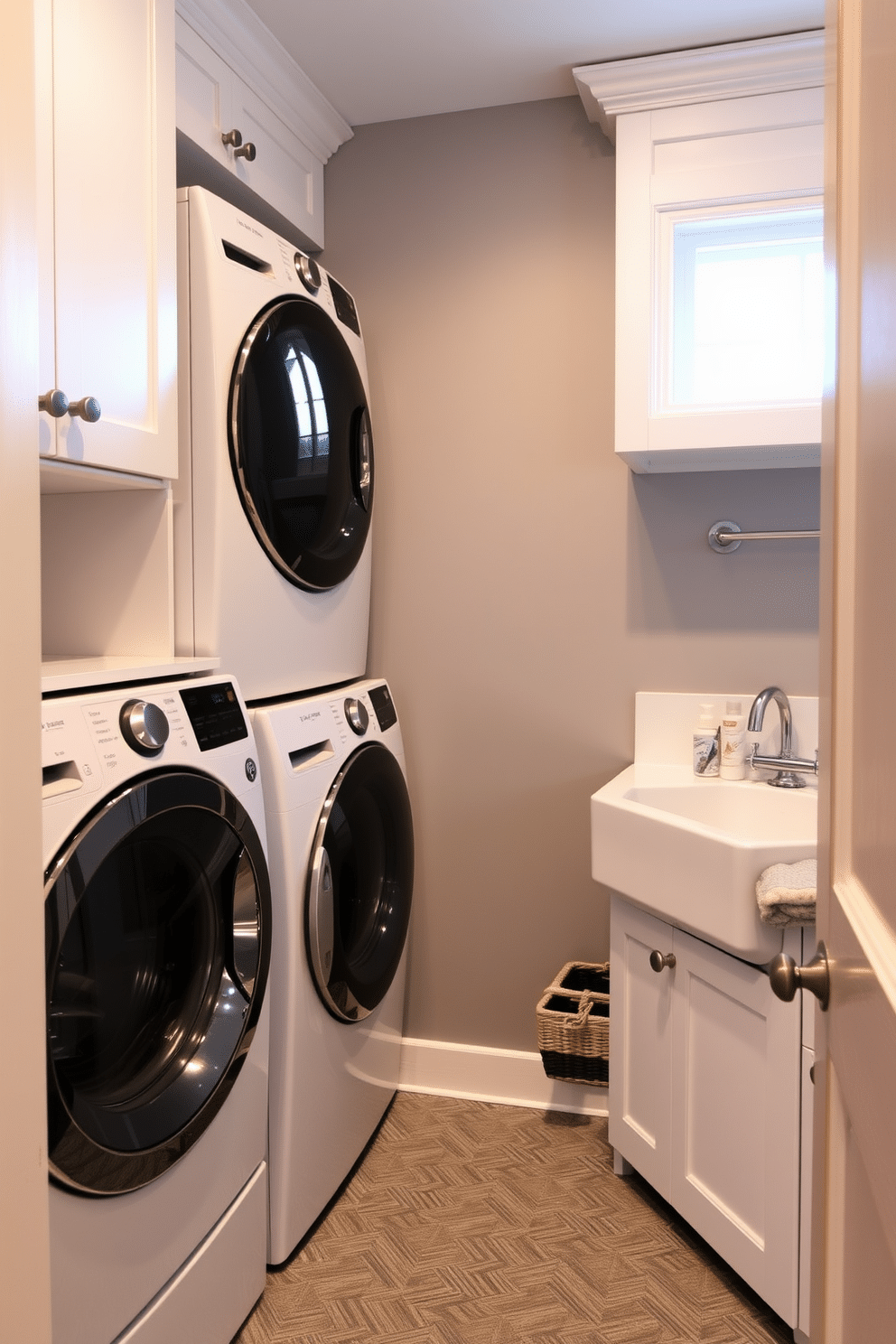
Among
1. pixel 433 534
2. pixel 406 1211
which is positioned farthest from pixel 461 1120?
pixel 433 534

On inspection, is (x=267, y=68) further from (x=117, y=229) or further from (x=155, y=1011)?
(x=155, y=1011)

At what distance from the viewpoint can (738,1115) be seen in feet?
5.80

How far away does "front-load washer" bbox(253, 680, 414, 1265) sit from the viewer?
183 cm

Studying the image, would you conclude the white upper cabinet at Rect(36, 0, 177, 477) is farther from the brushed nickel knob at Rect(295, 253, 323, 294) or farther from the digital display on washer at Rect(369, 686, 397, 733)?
the digital display on washer at Rect(369, 686, 397, 733)

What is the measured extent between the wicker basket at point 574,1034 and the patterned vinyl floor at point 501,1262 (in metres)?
0.17

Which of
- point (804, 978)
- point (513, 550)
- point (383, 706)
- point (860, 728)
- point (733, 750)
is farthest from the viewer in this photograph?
point (513, 550)

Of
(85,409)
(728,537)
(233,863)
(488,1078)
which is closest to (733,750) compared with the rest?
(728,537)

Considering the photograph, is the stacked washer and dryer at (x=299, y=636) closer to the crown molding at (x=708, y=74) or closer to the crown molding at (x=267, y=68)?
the crown molding at (x=267, y=68)

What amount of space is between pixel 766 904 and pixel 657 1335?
0.77 m

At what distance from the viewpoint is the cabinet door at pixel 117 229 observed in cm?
145

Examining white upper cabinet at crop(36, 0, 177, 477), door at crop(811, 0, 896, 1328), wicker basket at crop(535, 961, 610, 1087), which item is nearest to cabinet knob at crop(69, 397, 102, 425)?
white upper cabinet at crop(36, 0, 177, 477)

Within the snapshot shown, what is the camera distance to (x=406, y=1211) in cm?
207

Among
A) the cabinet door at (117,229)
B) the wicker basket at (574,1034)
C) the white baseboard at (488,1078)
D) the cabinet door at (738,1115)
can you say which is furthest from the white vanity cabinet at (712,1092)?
the cabinet door at (117,229)

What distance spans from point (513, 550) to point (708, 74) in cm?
109
